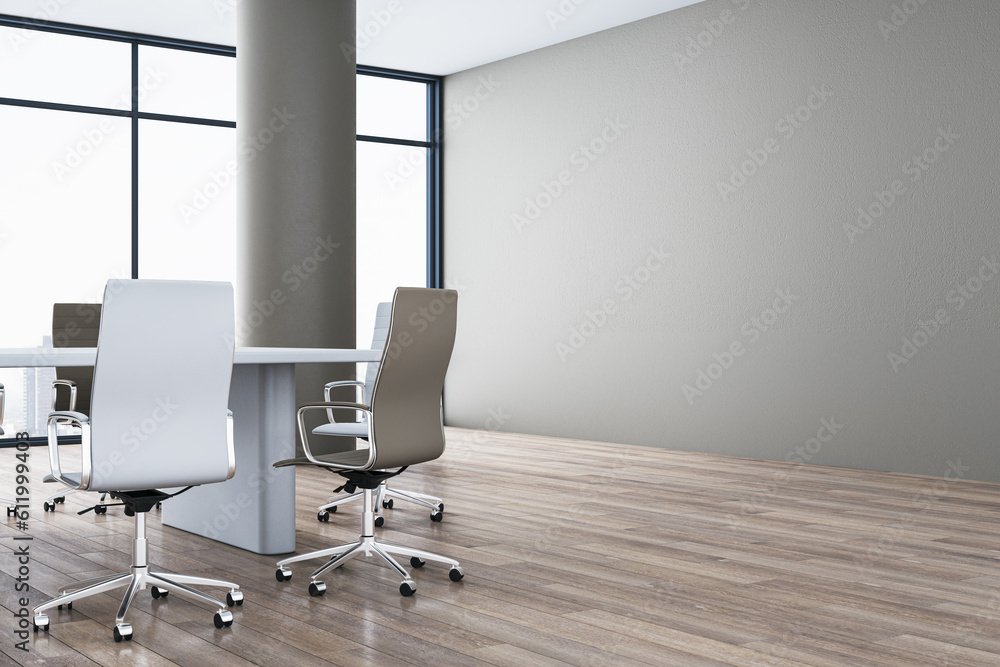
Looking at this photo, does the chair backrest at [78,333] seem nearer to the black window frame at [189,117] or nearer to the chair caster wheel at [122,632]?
the chair caster wheel at [122,632]

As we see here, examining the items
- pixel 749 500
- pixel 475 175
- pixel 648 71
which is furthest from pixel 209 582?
pixel 475 175

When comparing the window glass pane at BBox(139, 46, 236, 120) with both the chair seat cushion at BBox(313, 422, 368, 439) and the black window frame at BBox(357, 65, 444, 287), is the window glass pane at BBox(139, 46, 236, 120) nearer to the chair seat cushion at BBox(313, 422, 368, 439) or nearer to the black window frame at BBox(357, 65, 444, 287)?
the black window frame at BBox(357, 65, 444, 287)

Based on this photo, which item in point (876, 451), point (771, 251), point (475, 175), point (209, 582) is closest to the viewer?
point (209, 582)

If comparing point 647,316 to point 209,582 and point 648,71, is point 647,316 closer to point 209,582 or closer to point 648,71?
point 648,71

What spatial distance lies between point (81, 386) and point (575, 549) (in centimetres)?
290

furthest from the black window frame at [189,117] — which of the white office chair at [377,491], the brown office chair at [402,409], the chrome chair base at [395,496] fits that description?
the brown office chair at [402,409]

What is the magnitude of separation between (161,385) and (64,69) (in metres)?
6.40

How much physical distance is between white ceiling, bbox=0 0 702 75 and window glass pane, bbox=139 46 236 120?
22 centimetres

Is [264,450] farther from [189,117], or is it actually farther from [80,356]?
[189,117]

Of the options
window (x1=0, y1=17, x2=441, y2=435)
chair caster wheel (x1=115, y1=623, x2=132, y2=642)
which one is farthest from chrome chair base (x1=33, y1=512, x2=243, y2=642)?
window (x1=0, y1=17, x2=441, y2=435)

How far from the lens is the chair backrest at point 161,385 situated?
2988 millimetres

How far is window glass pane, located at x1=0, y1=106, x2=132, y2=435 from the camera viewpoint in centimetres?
830

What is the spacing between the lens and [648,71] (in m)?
8.27

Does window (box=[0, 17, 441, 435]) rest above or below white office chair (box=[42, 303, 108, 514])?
above
